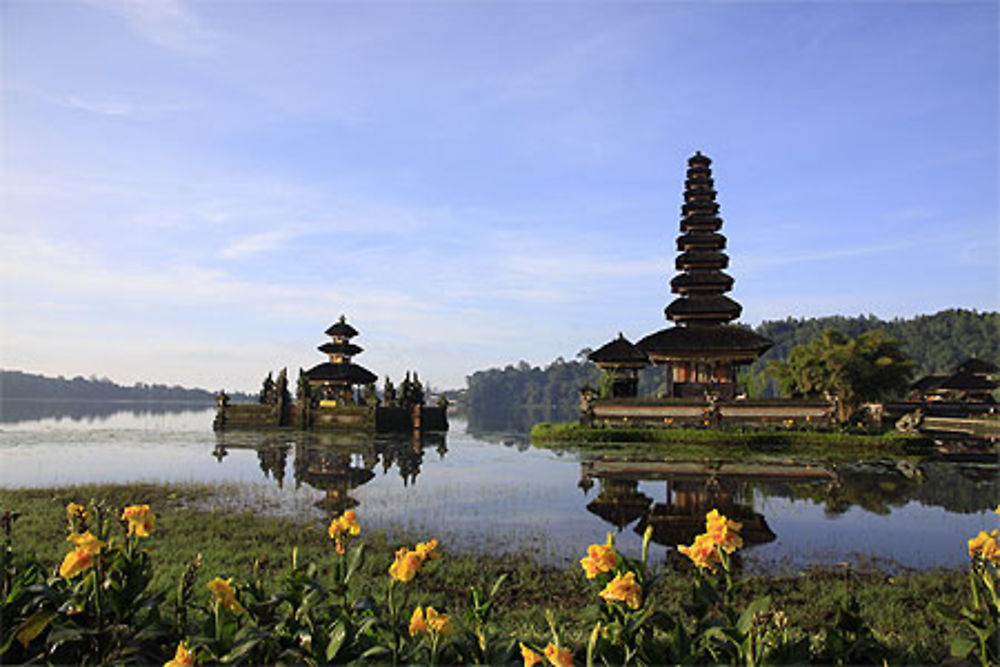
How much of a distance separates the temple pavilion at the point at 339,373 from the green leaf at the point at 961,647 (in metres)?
46.5

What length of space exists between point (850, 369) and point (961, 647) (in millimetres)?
41430

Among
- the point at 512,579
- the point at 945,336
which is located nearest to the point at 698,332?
the point at 512,579

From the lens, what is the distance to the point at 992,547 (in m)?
4.29

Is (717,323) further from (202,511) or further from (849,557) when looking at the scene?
(202,511)

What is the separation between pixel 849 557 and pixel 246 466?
2138cm

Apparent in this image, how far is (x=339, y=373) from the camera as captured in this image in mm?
50312

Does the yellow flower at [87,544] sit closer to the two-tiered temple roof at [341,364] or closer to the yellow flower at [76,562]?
the yellow flower at [76,562]

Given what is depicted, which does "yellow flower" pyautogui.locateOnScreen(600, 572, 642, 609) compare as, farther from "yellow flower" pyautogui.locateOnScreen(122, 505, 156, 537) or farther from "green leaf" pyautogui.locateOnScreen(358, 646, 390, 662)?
"yellow flower" pyautogui.locateOnScreen(122, 505, 156, 537)

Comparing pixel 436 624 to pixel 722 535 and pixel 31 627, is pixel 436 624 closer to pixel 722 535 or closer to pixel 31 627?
pixel 722 535

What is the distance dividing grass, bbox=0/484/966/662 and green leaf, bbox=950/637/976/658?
32 cm

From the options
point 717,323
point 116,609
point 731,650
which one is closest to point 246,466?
point 116,609

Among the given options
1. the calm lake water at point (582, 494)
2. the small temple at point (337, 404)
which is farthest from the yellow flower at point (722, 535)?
the small temple at point (337, 404)

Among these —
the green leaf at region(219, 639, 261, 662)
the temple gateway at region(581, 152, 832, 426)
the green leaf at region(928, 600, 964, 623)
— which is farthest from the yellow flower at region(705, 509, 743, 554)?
the temple gateway at region(581, 152, 832, 426)

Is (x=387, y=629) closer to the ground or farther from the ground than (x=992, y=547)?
closer to the ground
